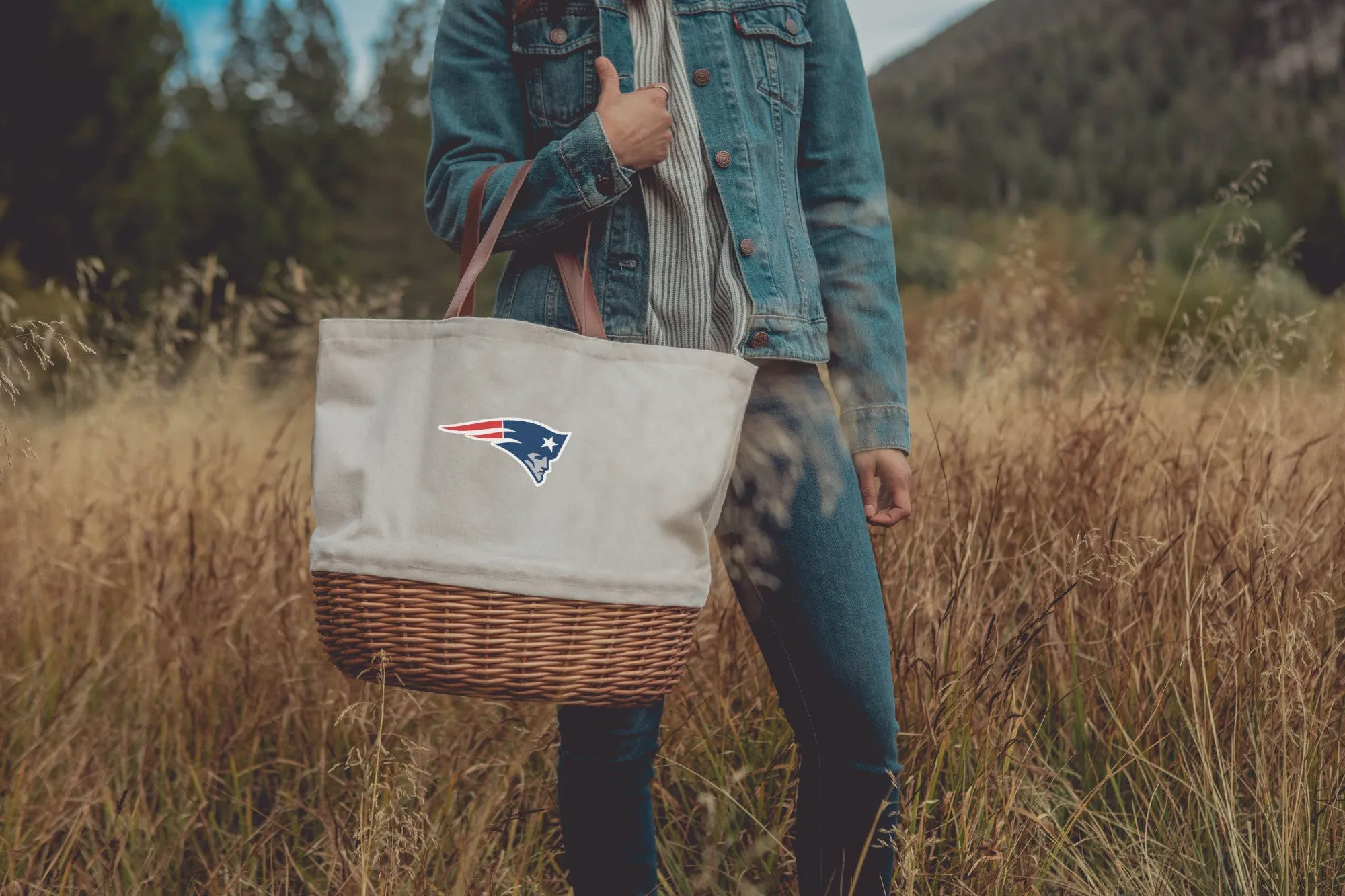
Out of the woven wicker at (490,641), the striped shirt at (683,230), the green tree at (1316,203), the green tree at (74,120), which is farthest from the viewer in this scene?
the green tree at (74,120)

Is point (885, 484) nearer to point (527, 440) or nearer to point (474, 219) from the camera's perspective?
point (527, 440)

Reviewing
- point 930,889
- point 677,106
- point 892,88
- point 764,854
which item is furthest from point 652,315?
point 892,88

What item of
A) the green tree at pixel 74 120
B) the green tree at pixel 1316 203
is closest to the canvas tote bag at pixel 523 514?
the green tree at pixel 1316 203

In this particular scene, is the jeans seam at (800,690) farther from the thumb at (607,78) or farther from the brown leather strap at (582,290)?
the thumb at (607,78)

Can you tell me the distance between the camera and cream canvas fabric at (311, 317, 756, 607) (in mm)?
1158

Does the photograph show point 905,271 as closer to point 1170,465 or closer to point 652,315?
point 1170,465

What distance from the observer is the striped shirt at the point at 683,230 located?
1355 mm

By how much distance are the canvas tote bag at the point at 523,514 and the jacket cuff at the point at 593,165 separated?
22cm

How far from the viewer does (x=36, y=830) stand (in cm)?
193

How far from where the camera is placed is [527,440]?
1.17 m

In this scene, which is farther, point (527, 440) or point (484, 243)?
point (484, 243)

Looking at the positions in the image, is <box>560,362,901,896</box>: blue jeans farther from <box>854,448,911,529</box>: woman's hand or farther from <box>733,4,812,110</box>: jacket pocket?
<box>733,4,812,110</box>: jacket pocket

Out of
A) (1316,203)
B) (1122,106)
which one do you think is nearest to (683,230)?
(1316,203)

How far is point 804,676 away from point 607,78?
807mm
